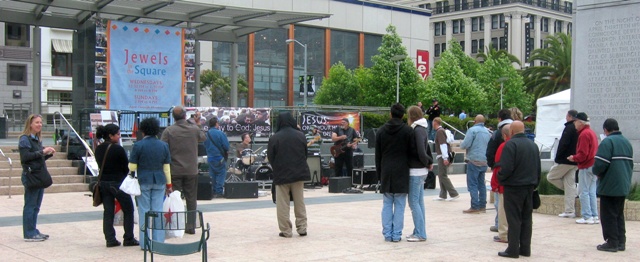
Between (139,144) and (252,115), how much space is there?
554 inches

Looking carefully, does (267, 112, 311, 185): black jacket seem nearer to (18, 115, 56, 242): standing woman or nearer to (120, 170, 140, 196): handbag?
(120, 170, 140, 196): handbag

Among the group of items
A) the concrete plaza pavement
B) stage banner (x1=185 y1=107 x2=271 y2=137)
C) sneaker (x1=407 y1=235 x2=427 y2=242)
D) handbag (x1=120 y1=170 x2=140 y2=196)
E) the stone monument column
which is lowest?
the concrete plaza pavement

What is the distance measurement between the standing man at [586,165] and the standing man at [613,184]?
1.58 m

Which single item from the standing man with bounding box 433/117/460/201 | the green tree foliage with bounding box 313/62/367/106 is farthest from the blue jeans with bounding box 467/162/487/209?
the green tree foliage with bounding box 313/62/367/106

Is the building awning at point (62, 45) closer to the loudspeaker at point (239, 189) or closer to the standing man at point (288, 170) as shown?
the loudspeaker at point (239, 189)

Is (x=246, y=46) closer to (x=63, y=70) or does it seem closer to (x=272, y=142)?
(x=63, y=70)

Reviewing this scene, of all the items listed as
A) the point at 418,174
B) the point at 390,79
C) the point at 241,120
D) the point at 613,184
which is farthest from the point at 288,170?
the point at 390,79

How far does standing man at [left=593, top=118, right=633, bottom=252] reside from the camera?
30.5 ft

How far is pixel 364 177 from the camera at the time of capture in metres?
17.8

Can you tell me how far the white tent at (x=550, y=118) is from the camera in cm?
2933

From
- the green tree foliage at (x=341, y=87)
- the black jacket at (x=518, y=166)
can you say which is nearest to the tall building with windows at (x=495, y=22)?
the green tree foliage at (x=341, y=87)

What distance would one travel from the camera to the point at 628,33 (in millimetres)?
13469

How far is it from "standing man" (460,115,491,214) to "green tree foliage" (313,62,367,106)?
128ft

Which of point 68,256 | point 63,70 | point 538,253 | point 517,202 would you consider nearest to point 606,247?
point 538,253
